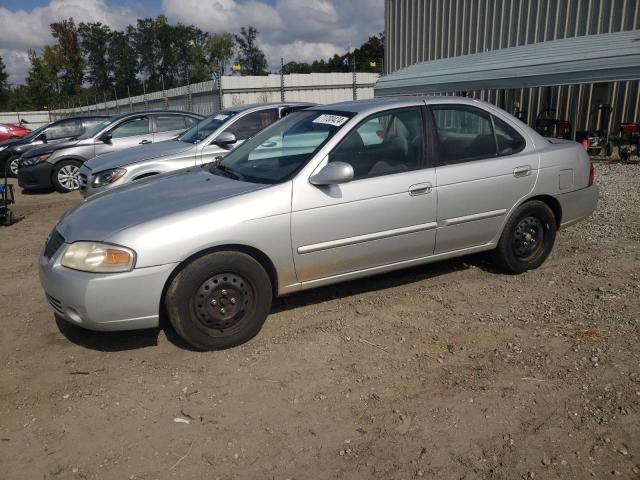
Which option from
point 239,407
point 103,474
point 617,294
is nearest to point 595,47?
point 617,294

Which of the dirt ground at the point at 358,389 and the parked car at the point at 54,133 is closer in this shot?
the dirt ground at the point at 358,389

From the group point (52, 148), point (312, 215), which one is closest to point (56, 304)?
point (312, 215)

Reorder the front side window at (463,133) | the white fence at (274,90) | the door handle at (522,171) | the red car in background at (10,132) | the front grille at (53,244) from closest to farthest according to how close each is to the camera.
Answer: the front grille at (53,244), the front side window at (463,133), the door handle at (522,171), the white fence at (274,90), the red car in background at (10,132)

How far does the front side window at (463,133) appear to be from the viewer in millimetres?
4309

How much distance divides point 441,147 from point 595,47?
30.4 ft

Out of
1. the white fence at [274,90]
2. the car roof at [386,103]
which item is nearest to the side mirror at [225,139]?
the car roof at [386,103]

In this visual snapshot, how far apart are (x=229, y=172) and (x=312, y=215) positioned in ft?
3.23

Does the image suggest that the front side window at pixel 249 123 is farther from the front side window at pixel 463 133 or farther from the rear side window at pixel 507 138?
the rear side window at pixel 507 138

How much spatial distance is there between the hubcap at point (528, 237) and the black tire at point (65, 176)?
352 inches

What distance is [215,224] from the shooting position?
342 cm

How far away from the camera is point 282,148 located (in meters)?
4.32

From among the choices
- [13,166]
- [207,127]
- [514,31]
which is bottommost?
[13,166]

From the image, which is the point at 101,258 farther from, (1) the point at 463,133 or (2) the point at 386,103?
(1) the point at 463,133

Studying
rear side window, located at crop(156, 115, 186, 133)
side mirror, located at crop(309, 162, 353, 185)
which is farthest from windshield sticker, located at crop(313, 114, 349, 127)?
rear side window, located at crop(156, 115, 186, 133)
